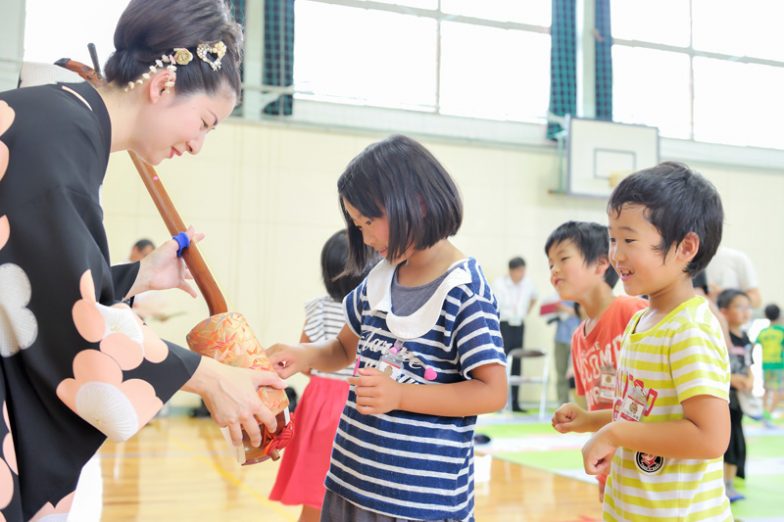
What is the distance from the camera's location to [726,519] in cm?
138

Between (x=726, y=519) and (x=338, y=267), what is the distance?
152 centimetres

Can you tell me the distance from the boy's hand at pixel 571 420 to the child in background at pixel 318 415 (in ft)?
2.85

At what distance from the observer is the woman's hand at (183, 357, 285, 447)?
114 centimetres

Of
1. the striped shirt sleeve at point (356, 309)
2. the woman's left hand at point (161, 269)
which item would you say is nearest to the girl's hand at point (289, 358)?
the striped shirt sleeve at point (356, 309)

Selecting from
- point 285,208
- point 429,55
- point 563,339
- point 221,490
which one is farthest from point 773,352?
point 221,490

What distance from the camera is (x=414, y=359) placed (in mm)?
1451

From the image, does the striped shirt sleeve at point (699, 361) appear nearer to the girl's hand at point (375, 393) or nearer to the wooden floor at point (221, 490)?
the girl's hand at point (375, 393)

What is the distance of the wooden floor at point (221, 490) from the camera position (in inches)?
132

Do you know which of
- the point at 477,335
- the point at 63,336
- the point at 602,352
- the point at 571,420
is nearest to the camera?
the point at 63,336

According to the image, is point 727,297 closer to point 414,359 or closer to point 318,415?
point 318,415

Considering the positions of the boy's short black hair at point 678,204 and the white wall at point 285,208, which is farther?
the white wall at point 285,208

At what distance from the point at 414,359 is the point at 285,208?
6.25 metres

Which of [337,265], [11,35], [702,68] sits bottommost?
[337,265]

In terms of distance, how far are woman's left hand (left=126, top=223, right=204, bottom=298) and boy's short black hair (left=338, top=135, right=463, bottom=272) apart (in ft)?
1.16
